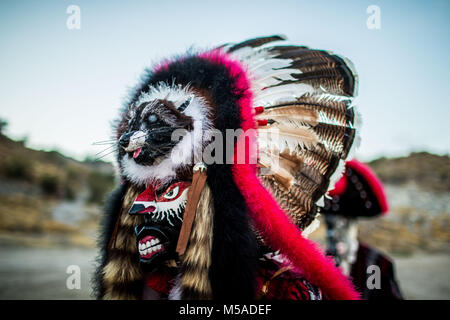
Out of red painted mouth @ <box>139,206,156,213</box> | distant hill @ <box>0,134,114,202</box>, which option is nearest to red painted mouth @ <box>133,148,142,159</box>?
red painted mouth @ <box>139,206,156,213</box>

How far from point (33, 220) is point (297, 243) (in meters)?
8.73

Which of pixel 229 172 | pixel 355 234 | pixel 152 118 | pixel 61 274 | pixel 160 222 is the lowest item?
pixel 61 274

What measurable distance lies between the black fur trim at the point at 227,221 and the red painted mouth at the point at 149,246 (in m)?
0.29

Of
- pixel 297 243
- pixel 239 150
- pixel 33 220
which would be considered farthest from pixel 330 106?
pixel 33 220

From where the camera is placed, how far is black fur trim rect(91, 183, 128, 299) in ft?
5.12

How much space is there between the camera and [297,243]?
1.29 meters

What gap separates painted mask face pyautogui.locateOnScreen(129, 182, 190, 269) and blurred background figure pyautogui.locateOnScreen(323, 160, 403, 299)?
4.97ft

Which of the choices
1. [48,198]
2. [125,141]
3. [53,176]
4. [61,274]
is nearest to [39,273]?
[61,274]

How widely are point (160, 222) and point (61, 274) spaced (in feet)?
16.7

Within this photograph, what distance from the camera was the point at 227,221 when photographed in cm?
123

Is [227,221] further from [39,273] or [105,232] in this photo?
[39,273]

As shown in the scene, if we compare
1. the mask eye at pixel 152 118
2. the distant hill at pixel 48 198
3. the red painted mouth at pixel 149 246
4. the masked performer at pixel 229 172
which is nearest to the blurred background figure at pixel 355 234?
the masked performer at pixel 229 172
